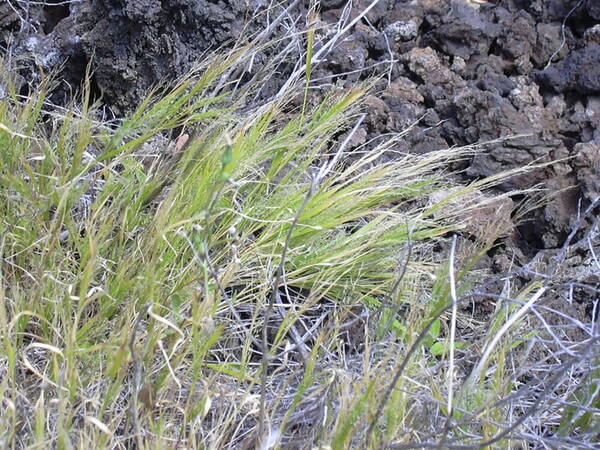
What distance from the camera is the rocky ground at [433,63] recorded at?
1801 mm

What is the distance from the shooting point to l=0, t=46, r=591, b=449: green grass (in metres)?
1.12

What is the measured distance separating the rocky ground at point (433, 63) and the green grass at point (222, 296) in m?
0.17

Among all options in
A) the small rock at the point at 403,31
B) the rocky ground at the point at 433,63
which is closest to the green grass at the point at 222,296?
the rocky ground at the point at 433,63

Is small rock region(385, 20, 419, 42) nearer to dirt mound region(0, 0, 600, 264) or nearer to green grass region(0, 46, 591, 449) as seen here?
dirt mound region(0, 0, 600, 264)

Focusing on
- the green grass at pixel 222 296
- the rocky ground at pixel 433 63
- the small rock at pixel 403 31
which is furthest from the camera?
the small rock at pixel 403 31

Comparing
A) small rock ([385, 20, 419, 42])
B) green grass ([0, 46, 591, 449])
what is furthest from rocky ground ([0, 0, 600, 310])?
green grass ([0, 46, 591, 449])

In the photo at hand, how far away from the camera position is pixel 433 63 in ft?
6.60

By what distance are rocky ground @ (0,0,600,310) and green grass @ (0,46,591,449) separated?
167 millimetres

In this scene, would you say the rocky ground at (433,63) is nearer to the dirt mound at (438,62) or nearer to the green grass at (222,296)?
the dirt mound at (438,62)

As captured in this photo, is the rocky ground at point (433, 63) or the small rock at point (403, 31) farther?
the small rock at point (403, 31)

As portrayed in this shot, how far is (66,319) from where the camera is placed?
1279mm

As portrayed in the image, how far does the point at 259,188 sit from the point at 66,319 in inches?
21.2

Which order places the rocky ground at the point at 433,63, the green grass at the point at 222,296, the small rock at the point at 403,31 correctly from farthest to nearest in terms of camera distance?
1. the small rock at the point at 403,31
2. the rocky ground at the point at 433,63
3. the green grass at the point at 222,296

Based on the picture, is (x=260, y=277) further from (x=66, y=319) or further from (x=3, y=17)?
(x=3, y=17)
